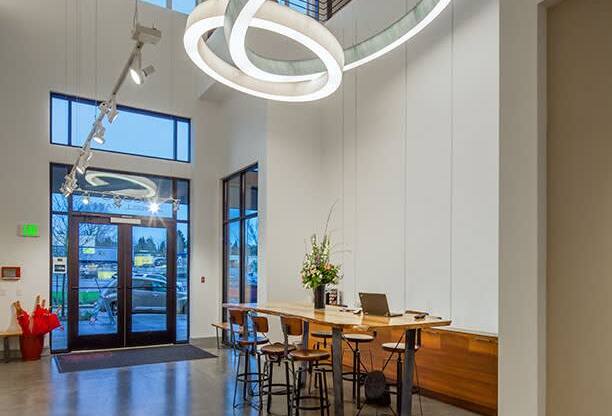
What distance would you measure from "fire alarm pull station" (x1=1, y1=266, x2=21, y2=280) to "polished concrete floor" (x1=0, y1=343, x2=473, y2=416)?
1361 mm

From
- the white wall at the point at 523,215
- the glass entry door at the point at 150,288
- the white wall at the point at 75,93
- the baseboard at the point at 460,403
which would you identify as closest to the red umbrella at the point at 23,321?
the white wall at the point at 75,93

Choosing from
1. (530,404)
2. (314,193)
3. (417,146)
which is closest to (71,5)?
(314,193)

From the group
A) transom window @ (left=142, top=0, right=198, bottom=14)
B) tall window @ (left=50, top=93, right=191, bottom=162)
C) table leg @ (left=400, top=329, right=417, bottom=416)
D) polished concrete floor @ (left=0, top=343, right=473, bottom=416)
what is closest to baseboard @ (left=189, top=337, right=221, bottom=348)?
polished concrete floor @ (left=0, top=343, right=473, bottom=416)

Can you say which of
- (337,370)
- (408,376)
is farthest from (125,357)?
(408,376)

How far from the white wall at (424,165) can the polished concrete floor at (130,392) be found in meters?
1.48

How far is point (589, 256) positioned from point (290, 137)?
6062 mm

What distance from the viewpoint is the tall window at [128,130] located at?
829 cm

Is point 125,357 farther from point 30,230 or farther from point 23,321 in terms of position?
point 30,230

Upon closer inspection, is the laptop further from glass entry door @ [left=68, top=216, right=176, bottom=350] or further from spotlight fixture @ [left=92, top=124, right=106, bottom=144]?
glass entry door @ [left=68, top=216, right=176, bottom=350]

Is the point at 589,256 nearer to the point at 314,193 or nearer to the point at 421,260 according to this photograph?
the point at 421,260

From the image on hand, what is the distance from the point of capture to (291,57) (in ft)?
27.2

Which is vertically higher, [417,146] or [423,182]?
[417,146]

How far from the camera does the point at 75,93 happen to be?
27.3 ft

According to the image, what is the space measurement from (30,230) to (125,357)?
2601 mm
